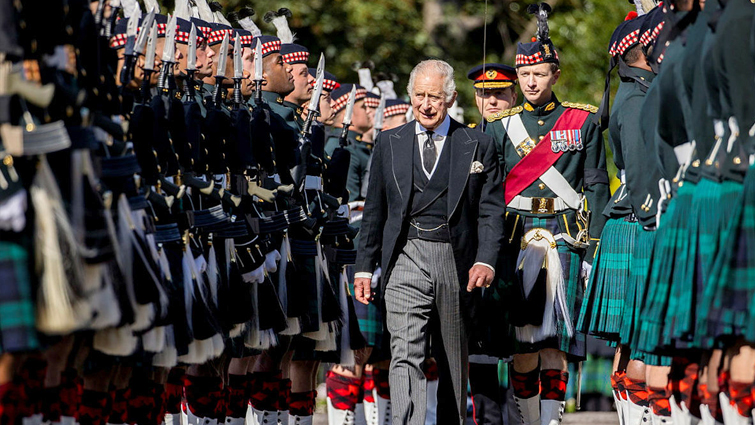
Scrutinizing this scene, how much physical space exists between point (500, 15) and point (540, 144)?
34.1 feet

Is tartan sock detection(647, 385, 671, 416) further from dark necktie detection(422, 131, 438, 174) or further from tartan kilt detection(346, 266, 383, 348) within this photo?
tartan kilt detection(346, 266, 383, 348)

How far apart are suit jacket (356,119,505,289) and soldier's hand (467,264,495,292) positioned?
6 cm

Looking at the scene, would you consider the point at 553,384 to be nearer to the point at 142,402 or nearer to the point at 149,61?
the point at 142,402

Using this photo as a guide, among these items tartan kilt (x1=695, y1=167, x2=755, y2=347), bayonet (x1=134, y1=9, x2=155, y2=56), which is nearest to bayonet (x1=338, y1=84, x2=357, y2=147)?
bayonet (x1=134, y1=9, x2=155, y2=56)

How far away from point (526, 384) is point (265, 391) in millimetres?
1486

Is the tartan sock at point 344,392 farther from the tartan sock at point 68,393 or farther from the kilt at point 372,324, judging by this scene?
the tartan sock at point 68,393

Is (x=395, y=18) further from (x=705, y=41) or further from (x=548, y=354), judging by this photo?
(x=705, y=41)

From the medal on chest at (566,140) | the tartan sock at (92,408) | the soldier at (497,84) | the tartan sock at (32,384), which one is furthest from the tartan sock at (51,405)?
the soldier at (497,84)

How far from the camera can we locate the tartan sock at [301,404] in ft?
23.9

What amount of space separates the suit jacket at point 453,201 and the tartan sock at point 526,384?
114 centimetres

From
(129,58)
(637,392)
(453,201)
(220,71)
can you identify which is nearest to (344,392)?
(453,201)

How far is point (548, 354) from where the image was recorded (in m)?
7.27

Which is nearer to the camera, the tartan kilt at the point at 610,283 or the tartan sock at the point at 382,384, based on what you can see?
the tartan kilt at the point at 610,283

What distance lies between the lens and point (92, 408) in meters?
5.23
